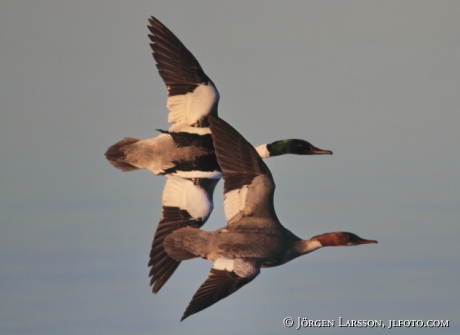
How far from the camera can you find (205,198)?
18328 millimetres

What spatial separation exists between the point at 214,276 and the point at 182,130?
3280mm

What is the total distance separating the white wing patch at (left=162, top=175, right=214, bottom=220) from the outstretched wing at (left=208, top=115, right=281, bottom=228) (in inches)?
65.7

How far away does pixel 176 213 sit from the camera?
18.2 metres

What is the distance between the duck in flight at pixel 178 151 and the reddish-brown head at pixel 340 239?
2010mm

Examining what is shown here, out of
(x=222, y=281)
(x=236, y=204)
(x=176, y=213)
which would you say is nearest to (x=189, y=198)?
(x=176, y=213)

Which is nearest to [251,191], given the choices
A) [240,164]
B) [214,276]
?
[240,164]

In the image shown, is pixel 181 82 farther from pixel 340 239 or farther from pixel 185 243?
pixel 340 239

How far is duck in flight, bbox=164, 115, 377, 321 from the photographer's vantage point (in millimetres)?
15906

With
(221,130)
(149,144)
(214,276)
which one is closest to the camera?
(214,276)

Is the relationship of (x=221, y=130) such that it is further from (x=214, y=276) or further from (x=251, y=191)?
(x=214, y=276)

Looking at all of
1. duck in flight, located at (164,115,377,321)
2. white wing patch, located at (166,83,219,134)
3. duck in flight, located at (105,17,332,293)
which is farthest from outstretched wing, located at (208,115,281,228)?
white wing patch, located at (166,83,219,134)

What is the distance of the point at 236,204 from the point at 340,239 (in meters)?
1.79

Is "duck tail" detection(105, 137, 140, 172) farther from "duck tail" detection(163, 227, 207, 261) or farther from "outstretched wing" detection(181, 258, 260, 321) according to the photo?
"outstretched wing" detection(181, 258, 260, 321)

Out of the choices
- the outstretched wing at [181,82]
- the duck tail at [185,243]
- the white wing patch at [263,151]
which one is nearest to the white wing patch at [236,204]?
the duck tail at [185,243]
